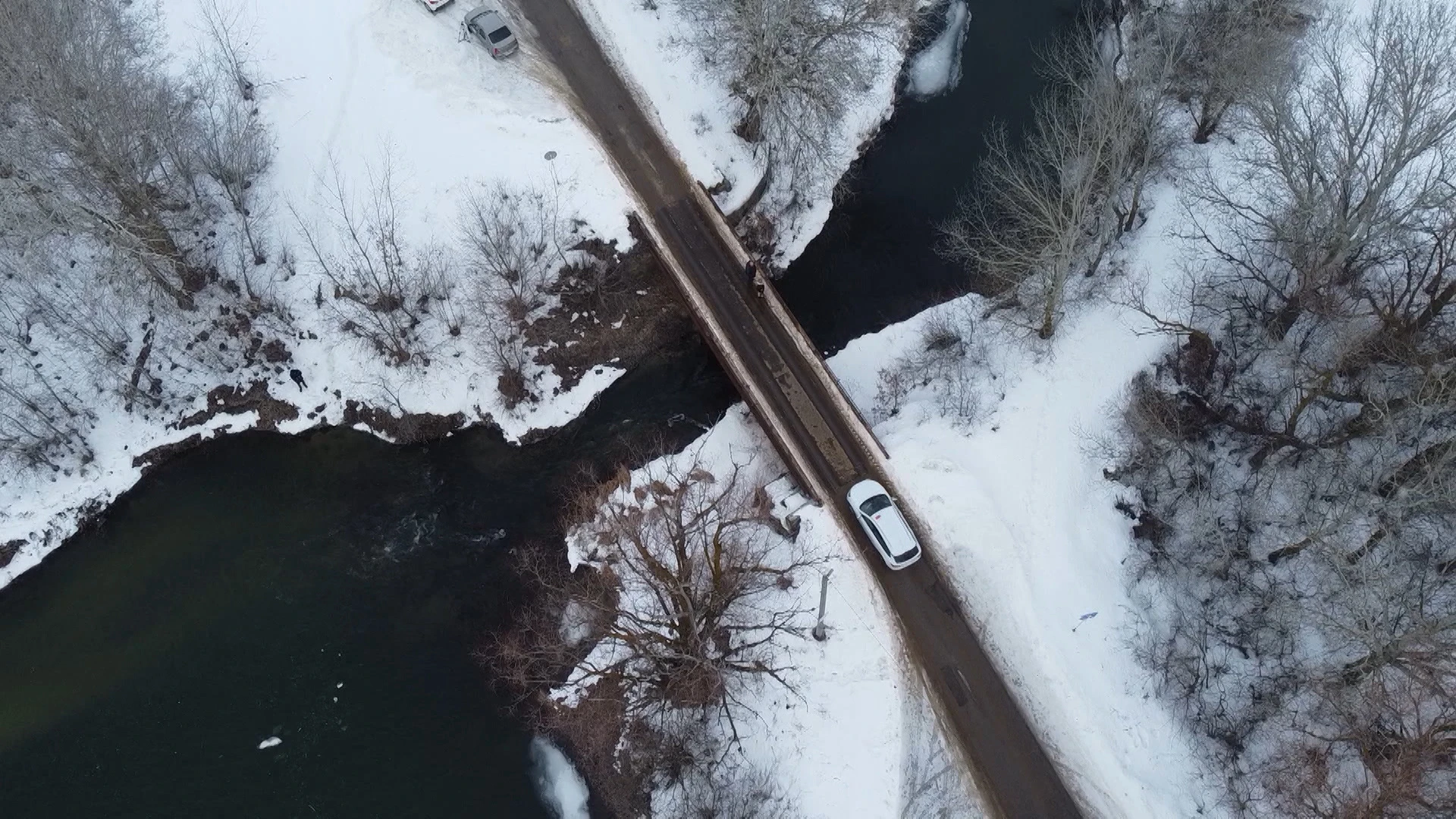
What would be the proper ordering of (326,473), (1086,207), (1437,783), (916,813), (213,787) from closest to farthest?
(1437,783) < (916,813) < (213,787) < (1086,207) < (326,473)

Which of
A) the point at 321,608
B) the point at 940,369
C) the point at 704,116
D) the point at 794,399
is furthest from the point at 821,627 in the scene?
the point at 704,116

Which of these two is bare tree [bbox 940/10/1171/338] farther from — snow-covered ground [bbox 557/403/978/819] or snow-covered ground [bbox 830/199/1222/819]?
snow-covered ground [bbox 557/403/978/819]

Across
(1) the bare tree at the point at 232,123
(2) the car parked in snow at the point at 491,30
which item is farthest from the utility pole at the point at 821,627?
(1) the bare tree at the point at 232,123

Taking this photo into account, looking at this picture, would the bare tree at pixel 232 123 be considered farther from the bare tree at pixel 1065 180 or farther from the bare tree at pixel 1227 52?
the bare tree at pixel 1227 52

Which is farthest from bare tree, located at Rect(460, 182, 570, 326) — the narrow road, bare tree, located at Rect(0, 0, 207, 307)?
bare tree, located at Rect(0, 0, 207, 307)

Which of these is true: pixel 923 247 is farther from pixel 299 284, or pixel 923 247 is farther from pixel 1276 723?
pixel 299 284

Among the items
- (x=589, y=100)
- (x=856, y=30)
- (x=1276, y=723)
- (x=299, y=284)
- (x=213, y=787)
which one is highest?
(x=589, y=100)

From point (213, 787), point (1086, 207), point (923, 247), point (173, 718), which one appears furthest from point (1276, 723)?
point (173, 718)
